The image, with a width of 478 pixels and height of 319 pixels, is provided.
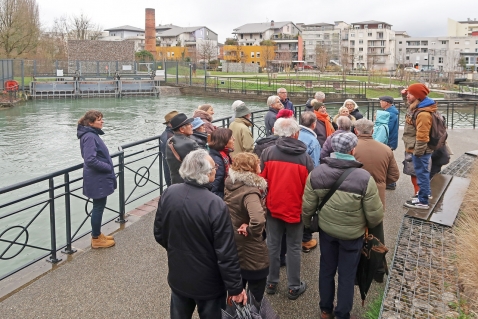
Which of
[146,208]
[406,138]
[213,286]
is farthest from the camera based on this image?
[146,208]

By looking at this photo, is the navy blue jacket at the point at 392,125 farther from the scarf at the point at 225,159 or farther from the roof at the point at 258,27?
the roof at the point at 258,27

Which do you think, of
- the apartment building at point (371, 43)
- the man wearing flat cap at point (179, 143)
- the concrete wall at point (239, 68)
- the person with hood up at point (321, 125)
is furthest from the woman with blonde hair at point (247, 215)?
the apartment building at point (371, 43)

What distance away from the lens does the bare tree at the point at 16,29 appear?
40013mm

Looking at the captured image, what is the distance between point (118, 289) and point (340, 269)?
2026 mm

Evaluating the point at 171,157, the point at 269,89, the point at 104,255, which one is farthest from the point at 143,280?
the point at 269,89

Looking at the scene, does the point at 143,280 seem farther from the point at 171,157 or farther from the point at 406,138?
the point at 406,138

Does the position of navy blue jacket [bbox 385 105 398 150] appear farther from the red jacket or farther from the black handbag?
the black handbag

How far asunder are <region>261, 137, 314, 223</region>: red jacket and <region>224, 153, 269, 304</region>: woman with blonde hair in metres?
0.57

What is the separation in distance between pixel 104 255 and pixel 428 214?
3836 mm

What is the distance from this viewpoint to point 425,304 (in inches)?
148

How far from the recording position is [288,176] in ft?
13.1

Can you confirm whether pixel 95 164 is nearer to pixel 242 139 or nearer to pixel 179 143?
pixel 179 143

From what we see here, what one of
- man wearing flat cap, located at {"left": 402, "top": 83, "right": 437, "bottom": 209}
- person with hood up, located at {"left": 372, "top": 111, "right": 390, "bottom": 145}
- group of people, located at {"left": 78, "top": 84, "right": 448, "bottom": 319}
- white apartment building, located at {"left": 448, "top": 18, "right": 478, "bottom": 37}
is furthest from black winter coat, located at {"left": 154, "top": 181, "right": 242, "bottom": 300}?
white apartment building, located at {"left": 448, "top": 18, "right": 478, "bottom": 37}

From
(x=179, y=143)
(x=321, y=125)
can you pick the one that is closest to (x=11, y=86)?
(x=321, y=125)
